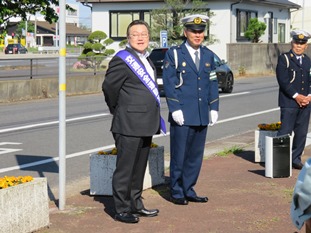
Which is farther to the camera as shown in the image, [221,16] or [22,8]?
[221,16]

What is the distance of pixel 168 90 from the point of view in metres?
7.40

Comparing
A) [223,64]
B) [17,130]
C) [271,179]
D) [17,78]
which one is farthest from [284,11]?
[271,179]

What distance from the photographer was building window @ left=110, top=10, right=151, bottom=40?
50656 millimetres

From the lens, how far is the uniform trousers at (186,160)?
7551 millimetres

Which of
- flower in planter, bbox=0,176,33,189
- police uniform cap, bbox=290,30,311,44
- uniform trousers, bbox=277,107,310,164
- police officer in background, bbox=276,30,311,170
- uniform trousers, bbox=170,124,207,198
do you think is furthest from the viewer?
uniform trousers, bbox=277,107,310,164

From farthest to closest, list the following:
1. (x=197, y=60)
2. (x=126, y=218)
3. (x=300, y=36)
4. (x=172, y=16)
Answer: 1. (x=172, y=16)
2. (x=300, y=36)
3. (x=197, y=60)
4. (x=126, y=218)

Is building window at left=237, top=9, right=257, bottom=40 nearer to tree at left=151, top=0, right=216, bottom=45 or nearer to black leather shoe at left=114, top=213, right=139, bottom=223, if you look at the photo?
tree at left=151, top=0, right=216, bottom=45

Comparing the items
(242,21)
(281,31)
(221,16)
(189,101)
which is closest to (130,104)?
(189,101)

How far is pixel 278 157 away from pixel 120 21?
42577 mm

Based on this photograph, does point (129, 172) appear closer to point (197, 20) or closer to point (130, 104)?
point (130, 104)

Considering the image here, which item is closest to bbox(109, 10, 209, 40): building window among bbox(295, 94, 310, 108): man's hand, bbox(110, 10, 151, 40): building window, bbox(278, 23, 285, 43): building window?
bbox(110, 10, 151, 40): building window

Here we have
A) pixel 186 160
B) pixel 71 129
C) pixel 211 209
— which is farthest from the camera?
pixel 71 129

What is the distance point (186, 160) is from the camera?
25.2ft

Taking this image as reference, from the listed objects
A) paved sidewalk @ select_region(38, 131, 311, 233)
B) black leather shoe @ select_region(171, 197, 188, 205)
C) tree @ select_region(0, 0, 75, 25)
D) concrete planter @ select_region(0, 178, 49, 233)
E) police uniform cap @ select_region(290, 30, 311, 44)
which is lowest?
paved sidewalk @ select_region(38, 131, 311, 233)
